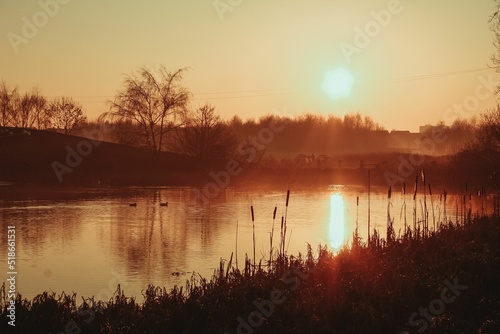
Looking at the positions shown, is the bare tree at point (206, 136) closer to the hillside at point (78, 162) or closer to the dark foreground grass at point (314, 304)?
the hillside at point (78, 162)

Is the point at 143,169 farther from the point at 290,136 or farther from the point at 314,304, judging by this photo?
the point at 290,136

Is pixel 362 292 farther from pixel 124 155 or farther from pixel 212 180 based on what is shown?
pixel 124 155

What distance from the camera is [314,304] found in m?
9.26

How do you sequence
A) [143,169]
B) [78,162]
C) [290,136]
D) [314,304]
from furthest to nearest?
[290,136], [143,169], [78,162], [314,304]

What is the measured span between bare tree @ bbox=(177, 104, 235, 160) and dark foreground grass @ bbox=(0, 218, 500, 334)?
4682 cm

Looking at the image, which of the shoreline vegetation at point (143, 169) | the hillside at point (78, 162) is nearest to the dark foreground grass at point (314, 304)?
the shoreline vegetation at point (143, 169)

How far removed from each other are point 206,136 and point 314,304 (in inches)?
2003

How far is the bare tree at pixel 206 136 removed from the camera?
5872 centimetres

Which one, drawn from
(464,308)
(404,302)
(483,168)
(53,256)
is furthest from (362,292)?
(483,168)

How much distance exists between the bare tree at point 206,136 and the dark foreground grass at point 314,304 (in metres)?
46.8

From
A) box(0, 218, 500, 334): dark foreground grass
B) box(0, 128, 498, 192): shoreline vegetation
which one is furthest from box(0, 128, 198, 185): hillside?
box(0, 218, 500, 334): dark foreground grass

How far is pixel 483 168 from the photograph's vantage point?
38562 mm

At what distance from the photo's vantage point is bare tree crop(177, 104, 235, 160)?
193 ft

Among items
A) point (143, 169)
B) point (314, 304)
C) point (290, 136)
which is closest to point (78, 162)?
point (143, 169)
